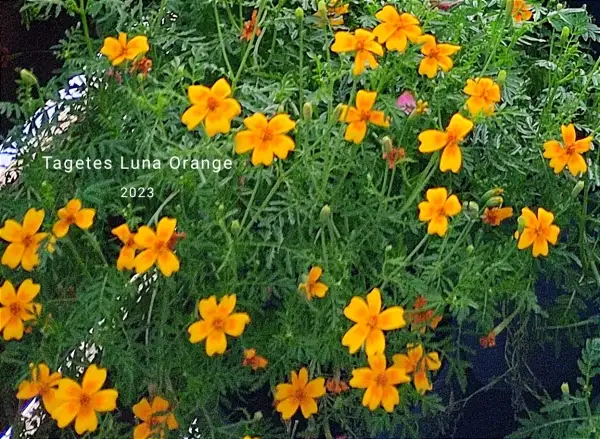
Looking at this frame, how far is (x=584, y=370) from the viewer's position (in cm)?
66

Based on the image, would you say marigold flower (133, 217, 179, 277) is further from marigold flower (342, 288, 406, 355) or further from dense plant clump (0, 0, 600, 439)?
marigold flower (342, 288, 406, 355)

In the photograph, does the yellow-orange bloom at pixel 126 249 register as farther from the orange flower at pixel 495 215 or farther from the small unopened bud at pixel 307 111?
the orange flower at pixel 495 215

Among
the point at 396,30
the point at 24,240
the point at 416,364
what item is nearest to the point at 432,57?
the point at 396,30

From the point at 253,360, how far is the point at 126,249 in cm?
14

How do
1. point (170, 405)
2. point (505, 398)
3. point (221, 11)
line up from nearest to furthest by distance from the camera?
point (170, 405)
point (221, 11)
point (505, 398)

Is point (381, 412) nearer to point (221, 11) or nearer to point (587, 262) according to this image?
point (587, 262)

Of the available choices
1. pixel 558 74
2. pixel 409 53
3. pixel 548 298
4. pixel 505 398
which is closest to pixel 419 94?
pixel 409 53

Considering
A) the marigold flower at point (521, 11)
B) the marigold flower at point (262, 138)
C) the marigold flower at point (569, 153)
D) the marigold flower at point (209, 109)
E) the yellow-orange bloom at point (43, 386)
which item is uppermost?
the marigold flower at point (209, 109)

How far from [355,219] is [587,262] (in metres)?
0.23

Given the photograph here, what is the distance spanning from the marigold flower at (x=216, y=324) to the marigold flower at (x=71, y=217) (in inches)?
4.5

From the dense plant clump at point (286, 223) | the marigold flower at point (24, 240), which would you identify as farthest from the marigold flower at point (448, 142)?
the marigold flower at point (24, 240)

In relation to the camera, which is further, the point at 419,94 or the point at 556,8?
the point at 556,8

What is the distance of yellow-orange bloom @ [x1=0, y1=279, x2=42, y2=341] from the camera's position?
61cm

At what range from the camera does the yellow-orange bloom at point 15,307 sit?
0.61 metres
